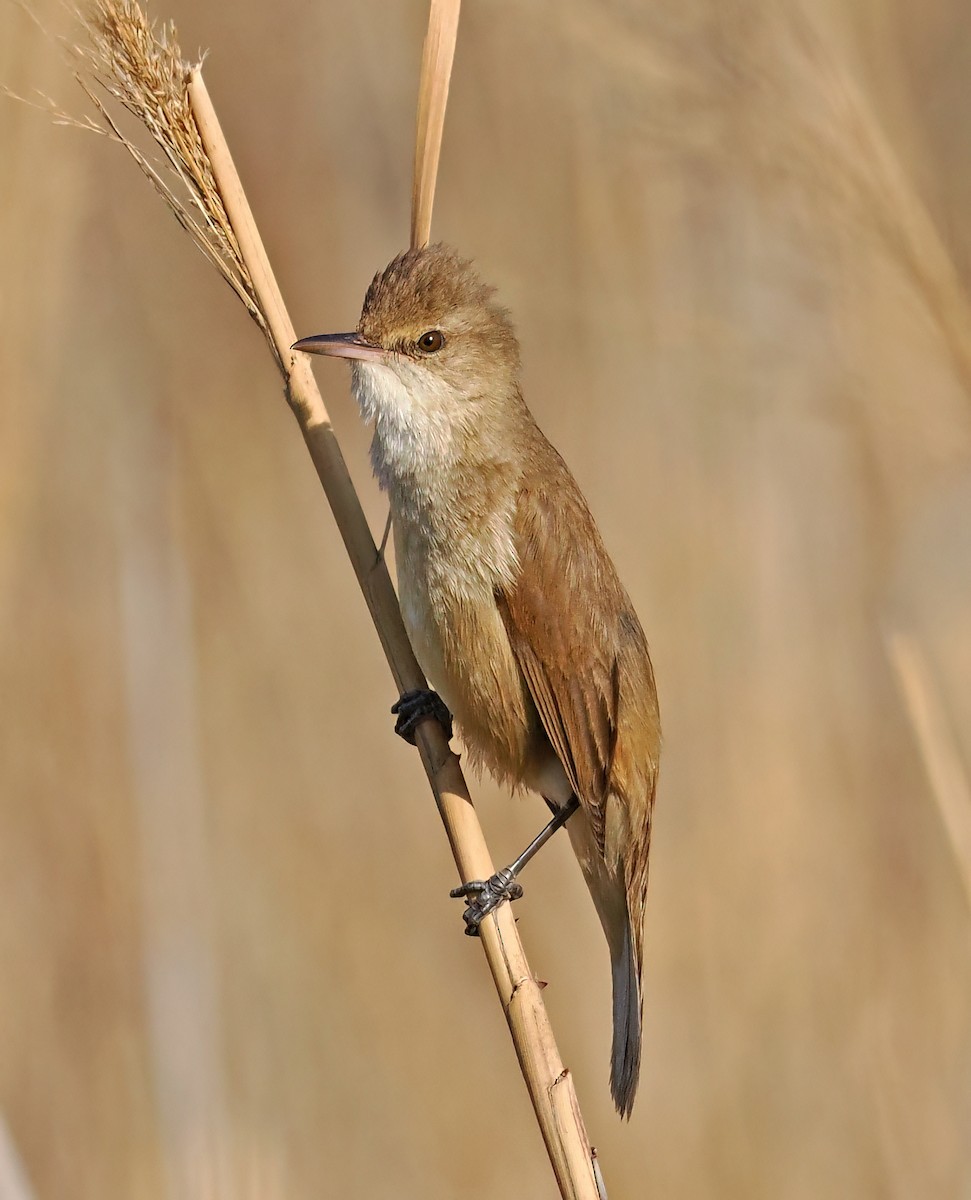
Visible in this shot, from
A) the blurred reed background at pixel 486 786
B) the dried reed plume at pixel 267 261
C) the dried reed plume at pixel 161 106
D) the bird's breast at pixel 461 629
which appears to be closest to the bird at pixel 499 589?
the bird's breast at pixel 461 629

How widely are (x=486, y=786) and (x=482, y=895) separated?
1.24 metres

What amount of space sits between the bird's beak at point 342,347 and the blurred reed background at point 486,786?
2.40 feet

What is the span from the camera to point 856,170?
1.85 meters

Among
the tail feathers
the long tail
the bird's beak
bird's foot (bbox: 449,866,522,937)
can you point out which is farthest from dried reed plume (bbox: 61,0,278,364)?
the tail feathers

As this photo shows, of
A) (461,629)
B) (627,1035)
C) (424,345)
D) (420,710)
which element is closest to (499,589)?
(461,629)

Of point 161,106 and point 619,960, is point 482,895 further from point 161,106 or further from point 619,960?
point 161,106

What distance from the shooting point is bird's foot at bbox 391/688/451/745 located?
95.3 inches

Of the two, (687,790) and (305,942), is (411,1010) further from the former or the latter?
(687,790)

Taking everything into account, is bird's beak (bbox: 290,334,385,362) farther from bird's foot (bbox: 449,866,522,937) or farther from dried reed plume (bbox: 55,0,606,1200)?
bird's foot (bbox: 449,866,522,937)

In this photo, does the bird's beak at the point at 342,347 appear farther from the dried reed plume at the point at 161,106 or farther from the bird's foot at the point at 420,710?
the bird's foot at the point at 420,710

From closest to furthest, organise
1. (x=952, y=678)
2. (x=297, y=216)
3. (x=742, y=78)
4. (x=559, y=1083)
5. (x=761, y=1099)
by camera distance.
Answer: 1. (x=559, y=1083)
2. (x=742, y=78)
3. (x=761, y=1099)
4. (x=952, y=678)
5. (x=297, y=216)

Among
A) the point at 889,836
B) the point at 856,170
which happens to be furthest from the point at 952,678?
the point at 856,170

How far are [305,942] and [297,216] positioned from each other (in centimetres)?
202

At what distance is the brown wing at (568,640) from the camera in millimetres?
2330
